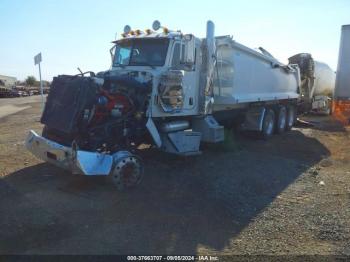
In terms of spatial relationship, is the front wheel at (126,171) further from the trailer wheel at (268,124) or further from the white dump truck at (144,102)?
the trailer wheel at (268,124)

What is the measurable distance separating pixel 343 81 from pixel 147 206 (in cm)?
1415

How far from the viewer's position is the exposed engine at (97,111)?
21.2 ft

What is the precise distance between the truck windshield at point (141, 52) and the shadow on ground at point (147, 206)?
211 cm

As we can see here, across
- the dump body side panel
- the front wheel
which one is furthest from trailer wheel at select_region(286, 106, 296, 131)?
the front wheel

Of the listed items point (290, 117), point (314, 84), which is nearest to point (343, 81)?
point (314, 84)

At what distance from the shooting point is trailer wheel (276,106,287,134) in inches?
537

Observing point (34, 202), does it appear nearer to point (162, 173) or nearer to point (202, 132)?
point (162, 173)

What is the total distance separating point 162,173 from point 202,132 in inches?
76.8

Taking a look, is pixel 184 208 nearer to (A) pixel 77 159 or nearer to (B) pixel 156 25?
(A) pixel 77 159

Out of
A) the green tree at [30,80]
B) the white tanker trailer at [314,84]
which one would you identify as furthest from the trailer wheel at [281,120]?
the green tree at [30,80]

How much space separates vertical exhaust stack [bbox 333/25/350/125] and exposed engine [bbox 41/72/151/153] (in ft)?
41.1

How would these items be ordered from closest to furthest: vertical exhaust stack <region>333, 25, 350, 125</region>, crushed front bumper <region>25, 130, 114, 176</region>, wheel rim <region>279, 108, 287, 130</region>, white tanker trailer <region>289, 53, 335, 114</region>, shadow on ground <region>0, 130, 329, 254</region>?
shadow on ground <region>0, 130, 329, 254</region> < crushed front bumper <region>25, 130, 114, 176</region> < wheel rim <region>279, 108, 287, 130</region> < vertical exhaust stack <region>333, 25, 350, 125</region> < white tanker trailer <region>289, 53, 335, 114</region>

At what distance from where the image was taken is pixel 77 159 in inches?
230

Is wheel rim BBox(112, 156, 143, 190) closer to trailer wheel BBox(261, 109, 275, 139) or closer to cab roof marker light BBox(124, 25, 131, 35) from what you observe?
cab roof marker light BBox(124, 25, 131, 35)
